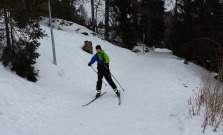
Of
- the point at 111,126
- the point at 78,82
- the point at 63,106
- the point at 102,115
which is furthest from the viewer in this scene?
the point at 78,82

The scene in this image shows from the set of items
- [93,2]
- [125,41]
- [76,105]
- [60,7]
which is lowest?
[76,105]

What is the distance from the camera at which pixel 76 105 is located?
566 cm

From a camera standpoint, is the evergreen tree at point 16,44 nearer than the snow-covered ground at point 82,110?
No

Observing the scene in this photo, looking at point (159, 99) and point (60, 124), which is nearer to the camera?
point (60, 124)

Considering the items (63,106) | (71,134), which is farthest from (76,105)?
(71,134)

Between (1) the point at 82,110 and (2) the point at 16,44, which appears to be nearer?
(1) the point at 82,110

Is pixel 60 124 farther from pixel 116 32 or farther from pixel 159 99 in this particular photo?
pixel 116 32

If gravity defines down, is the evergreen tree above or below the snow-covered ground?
above

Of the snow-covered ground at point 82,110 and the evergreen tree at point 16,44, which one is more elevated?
the evergreen tree at point 16,44

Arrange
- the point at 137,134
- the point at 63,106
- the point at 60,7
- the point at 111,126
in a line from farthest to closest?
the point at 60,7 < the point at 63,106 < the point at 111,126 < the point at 137,134

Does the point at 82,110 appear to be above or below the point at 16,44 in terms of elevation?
below

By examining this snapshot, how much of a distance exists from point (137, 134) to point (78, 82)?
17.6ft

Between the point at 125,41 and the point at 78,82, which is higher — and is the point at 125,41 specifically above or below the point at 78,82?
above

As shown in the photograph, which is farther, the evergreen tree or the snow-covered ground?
the evergreen tree
